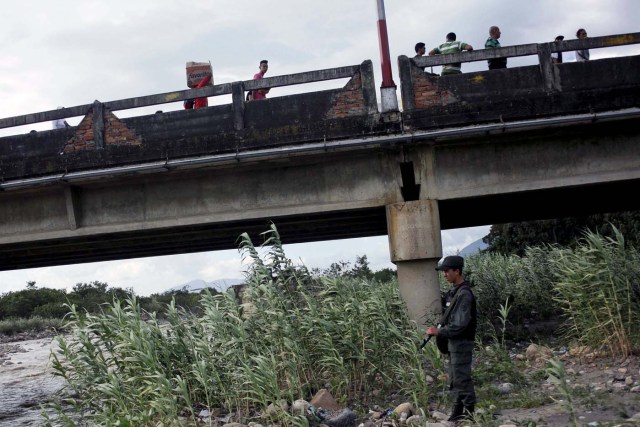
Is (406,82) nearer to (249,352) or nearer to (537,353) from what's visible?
(537,353)

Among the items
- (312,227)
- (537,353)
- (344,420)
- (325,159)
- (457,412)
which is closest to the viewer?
(457,412)

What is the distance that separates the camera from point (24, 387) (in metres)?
15.9

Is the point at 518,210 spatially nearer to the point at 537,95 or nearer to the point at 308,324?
the point at 537,95

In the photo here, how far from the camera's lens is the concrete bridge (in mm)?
10547

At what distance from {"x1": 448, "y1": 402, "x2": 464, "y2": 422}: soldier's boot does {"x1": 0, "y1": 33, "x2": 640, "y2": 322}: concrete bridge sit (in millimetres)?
4071

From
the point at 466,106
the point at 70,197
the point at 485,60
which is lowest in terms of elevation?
the point at 70,197

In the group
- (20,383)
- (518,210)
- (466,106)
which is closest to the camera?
(466,106)

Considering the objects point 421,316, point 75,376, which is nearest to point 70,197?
point 75,376

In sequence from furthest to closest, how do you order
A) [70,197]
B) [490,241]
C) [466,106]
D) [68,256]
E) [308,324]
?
[490,241] < [68,256] < [70,197] < [466,106] < [308,324]

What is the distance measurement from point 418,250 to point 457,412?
4.32 metres

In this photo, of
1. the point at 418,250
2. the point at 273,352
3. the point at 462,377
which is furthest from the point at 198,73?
the point at 462,377

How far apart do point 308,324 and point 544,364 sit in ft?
10.9

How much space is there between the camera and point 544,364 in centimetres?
911

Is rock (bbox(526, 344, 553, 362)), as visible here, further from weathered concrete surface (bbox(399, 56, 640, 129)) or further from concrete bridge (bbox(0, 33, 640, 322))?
weathered concrete surface (bbox(399, 56, 640, 129))
